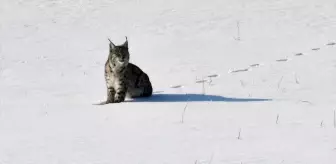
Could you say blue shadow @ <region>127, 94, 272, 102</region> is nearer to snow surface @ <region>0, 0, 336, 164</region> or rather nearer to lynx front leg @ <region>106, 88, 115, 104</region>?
snow surface @ <region>0, 0, 336, 164</region>

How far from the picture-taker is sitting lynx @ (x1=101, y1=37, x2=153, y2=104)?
37.1 feet

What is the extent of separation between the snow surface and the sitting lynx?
1.32 feet

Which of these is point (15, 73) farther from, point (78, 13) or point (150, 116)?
point (78, 13)

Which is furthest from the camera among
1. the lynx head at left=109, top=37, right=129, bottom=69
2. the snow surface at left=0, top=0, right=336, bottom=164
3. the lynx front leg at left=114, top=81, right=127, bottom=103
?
the lynx front leg at left=114, top=81, right=127, bottom=103

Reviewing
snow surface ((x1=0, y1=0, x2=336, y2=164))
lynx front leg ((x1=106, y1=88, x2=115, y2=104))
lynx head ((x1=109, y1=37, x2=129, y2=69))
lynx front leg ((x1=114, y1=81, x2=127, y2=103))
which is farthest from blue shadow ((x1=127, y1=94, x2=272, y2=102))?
lynx head ((x1=109, y1=37, x2=129, y2=69))

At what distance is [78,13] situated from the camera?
2359 centimetres

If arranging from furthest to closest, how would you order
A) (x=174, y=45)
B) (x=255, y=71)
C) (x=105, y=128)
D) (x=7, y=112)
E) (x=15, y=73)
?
(x=174, y=45) → (x=15, y=73) → (x=255, y=71) → (x=7, y=112) → (x=105, y=128)

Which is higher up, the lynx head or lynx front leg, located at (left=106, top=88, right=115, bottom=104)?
the lynx head

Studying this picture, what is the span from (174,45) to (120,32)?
2.92 meters

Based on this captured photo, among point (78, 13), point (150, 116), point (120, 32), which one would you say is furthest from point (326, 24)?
point (150, 116)

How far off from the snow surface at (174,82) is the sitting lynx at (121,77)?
401mm

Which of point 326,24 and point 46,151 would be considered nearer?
point 46,151

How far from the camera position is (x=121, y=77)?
11.5 metres

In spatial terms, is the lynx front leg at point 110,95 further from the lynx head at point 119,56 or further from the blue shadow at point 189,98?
the lynx head at point 119,56
